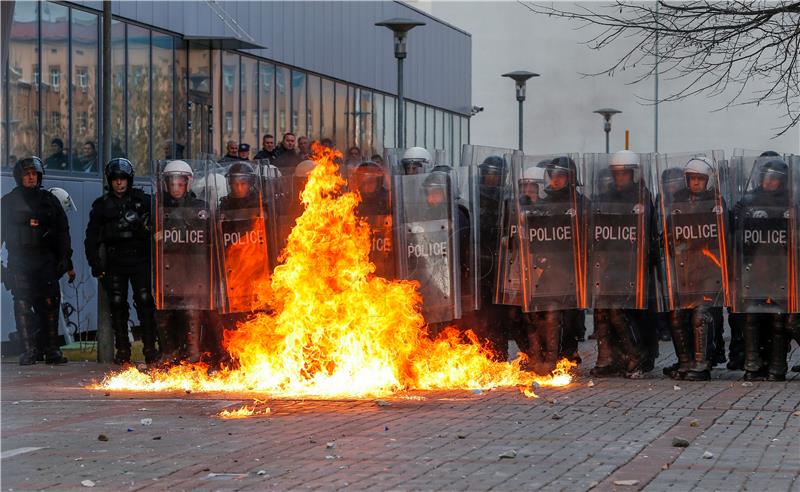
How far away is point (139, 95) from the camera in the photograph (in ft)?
78.8

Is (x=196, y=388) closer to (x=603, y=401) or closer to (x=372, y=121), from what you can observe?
(x=603, y=401)

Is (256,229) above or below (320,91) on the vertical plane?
below

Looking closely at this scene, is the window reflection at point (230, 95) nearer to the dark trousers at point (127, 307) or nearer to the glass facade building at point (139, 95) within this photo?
the glass facade building at point (139, 95)

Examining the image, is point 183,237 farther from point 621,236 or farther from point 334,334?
point 621,236

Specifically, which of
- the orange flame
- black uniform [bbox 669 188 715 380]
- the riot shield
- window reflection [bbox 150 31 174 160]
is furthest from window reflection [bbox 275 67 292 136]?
the orange flame

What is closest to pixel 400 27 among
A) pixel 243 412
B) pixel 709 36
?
pixel 709 36

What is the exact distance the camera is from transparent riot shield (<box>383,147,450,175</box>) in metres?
13.5

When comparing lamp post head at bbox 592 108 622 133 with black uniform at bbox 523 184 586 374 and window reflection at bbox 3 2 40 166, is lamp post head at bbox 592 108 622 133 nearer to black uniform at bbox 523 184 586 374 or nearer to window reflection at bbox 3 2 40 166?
window reflection at bbox 3 2 40 166

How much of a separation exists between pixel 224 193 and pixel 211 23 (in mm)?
13326

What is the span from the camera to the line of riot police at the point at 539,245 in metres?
13.3

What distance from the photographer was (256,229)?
45.0 feet

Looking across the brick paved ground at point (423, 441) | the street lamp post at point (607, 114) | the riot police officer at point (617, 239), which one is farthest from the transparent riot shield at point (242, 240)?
the street lamp post at point (607, 114)

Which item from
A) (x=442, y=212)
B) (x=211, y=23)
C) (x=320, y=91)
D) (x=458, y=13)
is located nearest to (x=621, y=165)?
(x=442, y=212)

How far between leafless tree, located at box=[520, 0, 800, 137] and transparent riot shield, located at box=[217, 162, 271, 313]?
11.4 ft
